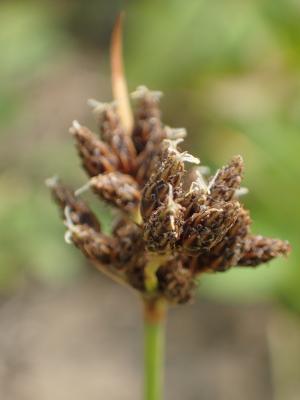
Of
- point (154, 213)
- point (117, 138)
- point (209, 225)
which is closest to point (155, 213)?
point (154, 213)

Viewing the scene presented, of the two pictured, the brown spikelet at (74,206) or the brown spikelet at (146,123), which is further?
the brown spikelet at (146,123)

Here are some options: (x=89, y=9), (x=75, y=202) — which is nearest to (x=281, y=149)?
(x=75, y=202)

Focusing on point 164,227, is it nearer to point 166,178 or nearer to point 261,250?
point 166,178

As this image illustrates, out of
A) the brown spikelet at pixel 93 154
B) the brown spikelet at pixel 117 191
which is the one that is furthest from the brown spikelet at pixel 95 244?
the brown spikelet at pixel 93 154

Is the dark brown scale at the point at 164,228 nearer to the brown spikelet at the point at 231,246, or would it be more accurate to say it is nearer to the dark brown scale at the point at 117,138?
the brown spikelet at the point at 231,246

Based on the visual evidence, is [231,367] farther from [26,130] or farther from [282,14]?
[26,130]

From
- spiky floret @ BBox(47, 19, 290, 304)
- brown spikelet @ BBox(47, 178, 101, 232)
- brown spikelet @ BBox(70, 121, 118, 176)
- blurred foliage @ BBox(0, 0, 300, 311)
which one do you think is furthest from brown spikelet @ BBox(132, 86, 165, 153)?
blurred foliage @ BBox(0, 0, 300, 311)
